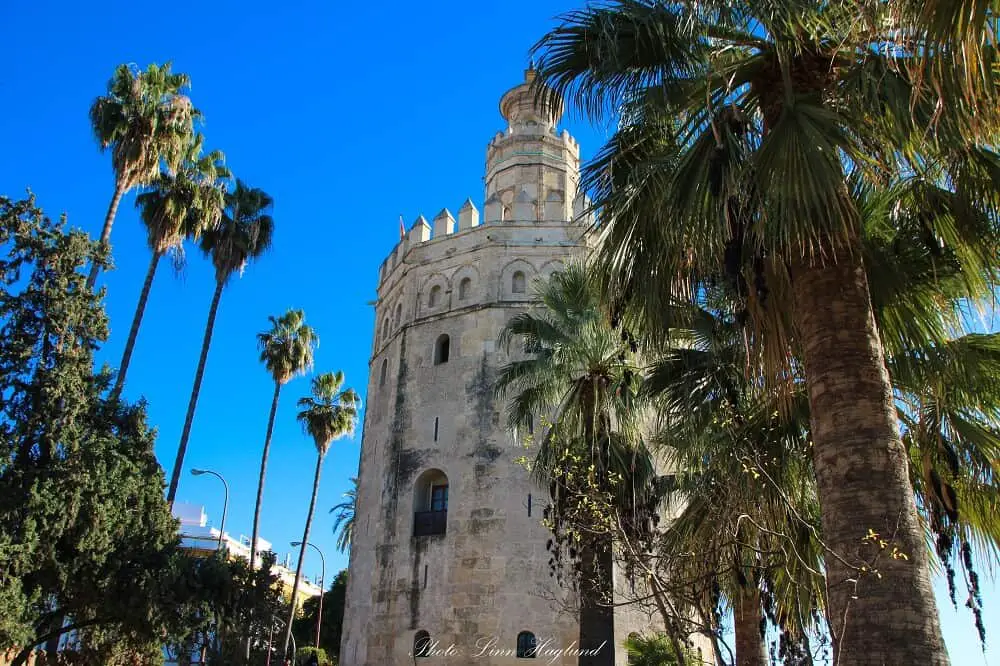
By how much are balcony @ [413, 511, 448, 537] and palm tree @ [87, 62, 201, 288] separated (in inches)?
412

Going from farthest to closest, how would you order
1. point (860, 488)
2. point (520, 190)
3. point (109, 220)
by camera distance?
point (520, 190) → point (109, 220) → point (860, 488)

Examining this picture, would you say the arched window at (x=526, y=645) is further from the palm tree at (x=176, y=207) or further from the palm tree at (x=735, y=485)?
the palm tree at (x=176, y=207)

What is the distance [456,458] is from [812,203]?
17.4 m

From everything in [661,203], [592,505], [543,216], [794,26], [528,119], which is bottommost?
[592,505]

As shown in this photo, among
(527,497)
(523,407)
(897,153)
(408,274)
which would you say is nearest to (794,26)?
(897,153)

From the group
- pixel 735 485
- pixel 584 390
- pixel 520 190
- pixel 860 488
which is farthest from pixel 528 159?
pixel 860 488

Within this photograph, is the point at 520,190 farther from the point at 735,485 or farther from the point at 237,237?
the point at 735,485

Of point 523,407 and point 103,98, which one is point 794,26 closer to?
point 523,407

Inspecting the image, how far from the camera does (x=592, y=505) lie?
7.62m

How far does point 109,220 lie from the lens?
17.9 meters

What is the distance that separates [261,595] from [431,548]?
5.67m

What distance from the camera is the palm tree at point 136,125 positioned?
18.6 m

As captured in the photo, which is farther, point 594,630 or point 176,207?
point 176,207

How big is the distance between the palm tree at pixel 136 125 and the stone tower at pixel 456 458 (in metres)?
8.28
